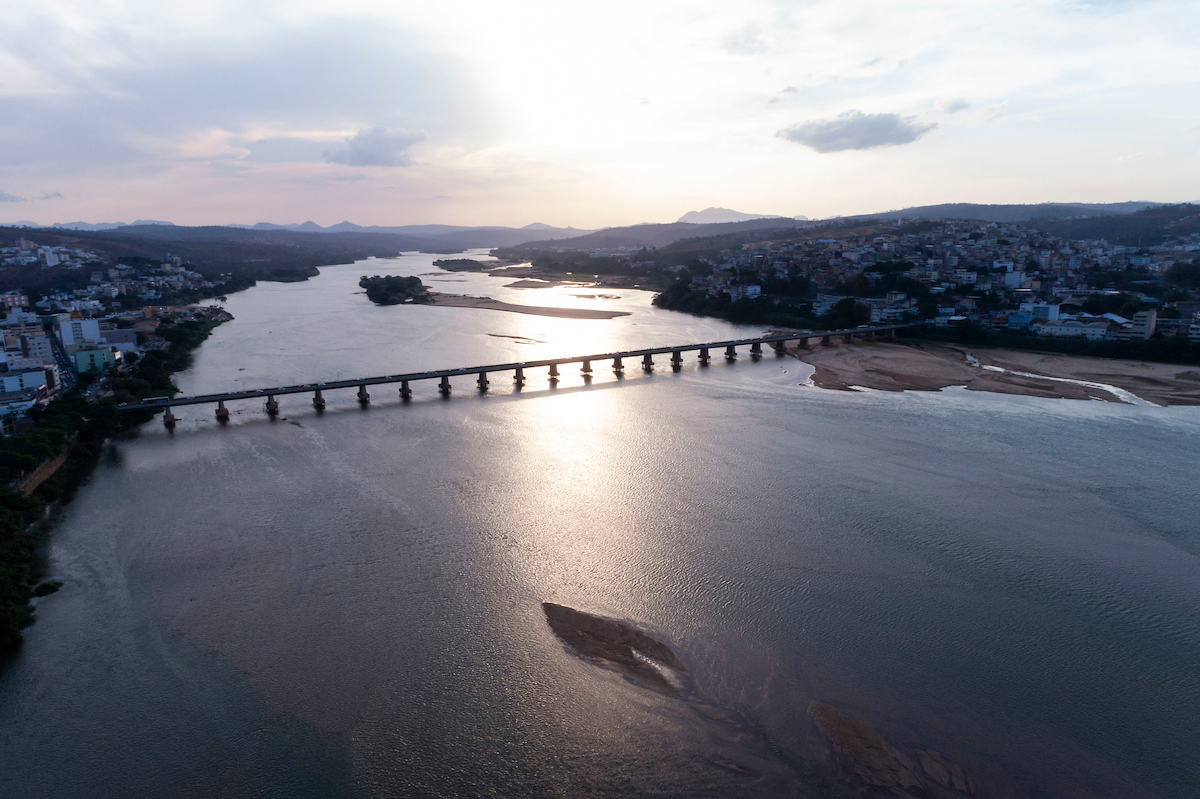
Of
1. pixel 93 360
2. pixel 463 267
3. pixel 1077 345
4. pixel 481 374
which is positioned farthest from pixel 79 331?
pixel 463 267

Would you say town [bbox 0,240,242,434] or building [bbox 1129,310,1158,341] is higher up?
town [bbox 0,240,242,434]

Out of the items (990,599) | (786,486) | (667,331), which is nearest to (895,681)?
(990,599)

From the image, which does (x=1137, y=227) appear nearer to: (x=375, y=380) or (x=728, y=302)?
(x=728, y=302)

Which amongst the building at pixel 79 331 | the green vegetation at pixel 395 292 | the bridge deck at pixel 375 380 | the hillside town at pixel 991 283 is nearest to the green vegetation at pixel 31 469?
the bridge deck at pixel 375 380

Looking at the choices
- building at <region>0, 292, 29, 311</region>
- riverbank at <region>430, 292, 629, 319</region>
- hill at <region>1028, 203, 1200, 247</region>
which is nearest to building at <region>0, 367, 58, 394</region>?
building at <region>0, 292, 29, 311</region>

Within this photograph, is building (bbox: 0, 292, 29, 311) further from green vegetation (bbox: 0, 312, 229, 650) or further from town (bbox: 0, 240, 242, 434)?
green vegetation (bbox: 0, 312, 229, 650)

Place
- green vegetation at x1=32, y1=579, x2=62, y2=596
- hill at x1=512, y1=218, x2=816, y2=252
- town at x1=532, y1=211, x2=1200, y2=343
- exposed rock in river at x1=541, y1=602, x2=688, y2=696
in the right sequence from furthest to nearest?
1. hill at x1=512, y1=218, x2=816, y2=252
2. town at x1=532, y1=211, x2=1200, y2=343
3. green vegetation at x1=32, y1=579, x2=62, y2=596
4. exposed rock in river at x1=541, y1=602, x2=688, y2=696

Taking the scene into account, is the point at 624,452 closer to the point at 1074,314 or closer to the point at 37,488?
the point at 37,488
